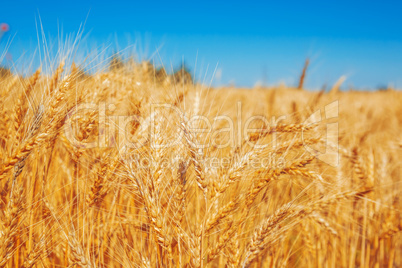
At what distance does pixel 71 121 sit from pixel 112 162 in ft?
1.25

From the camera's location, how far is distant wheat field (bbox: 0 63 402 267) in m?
0.93

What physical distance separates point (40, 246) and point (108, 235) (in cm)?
39

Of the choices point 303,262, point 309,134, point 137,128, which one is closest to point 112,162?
point 137,128

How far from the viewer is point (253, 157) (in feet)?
3.16

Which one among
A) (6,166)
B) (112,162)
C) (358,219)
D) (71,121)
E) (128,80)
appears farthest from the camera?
(128,80)

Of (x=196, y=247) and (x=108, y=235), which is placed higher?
(x=196, y=247)

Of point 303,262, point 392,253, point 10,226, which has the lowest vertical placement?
point 303,262

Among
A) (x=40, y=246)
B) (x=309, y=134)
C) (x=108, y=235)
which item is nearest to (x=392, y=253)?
(x=309, y=134)

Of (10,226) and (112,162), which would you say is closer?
(10,226)

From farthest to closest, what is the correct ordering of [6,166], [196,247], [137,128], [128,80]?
[128,80] → [137,128] → [6,166] → [196,247]

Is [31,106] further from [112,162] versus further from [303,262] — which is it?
[303,262]

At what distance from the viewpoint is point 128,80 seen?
1818mm

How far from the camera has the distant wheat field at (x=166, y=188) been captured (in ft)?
3.06

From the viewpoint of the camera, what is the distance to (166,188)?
128cm
